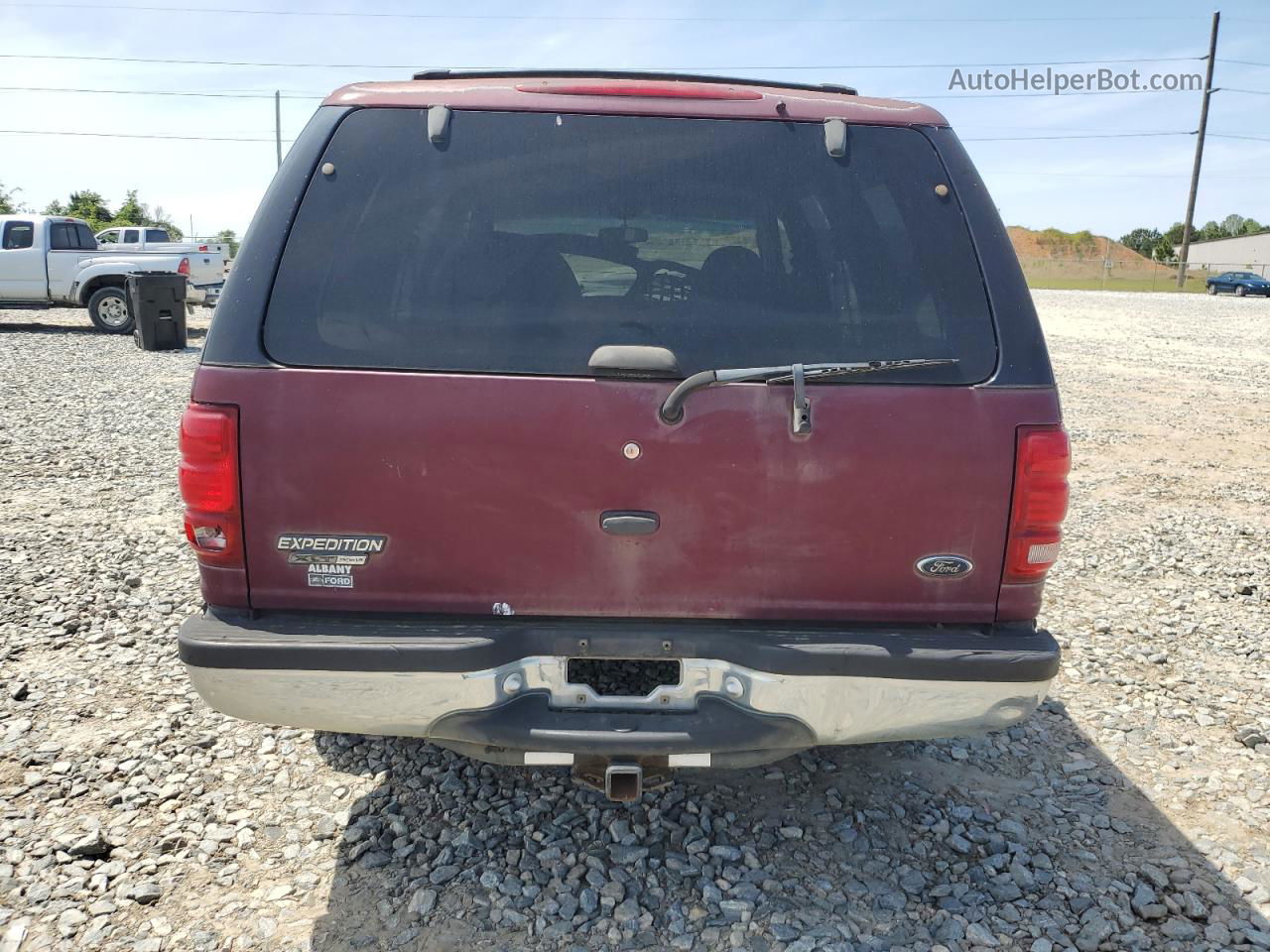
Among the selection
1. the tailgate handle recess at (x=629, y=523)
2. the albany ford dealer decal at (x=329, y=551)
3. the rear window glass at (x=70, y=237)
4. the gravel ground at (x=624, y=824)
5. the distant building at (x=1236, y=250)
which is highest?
the distant building at (x=1236, y=250)

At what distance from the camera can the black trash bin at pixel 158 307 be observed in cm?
1539

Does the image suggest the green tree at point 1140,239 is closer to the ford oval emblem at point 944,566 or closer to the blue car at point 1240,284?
the blue car at point 1240,284

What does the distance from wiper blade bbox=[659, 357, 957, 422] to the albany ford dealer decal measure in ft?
2.53

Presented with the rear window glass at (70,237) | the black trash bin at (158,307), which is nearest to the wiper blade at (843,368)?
the black trash bin at (158,307)

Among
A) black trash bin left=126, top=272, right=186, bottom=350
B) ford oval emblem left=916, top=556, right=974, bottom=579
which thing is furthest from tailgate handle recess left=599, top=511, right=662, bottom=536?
black trash bin left=126, top=272, right=186, bottom=350

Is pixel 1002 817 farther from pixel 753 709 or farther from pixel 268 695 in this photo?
pixel 268 695

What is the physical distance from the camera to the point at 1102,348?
62.4 ft

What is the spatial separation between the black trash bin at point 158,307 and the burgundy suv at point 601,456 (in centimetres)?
1453

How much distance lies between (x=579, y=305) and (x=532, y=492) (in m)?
0.47

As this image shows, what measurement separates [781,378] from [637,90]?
2.95 ft

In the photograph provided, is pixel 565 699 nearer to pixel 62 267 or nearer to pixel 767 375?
pixel 767 375

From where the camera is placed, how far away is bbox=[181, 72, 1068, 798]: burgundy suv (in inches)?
94.4

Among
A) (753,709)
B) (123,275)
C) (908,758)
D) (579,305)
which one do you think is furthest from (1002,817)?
(123,275)

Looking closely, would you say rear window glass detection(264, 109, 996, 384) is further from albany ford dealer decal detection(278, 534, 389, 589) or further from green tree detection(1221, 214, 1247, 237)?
green tree detection(1221, 214, 1247, 237)
